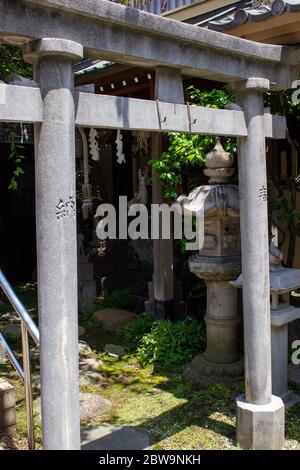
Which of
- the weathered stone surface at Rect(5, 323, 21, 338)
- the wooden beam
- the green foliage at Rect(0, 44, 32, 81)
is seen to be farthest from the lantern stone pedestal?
the green foliage at Rect(0, 44, 32, 81)

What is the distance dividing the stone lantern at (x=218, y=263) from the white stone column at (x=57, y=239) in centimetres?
274

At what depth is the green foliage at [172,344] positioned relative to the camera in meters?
6.39

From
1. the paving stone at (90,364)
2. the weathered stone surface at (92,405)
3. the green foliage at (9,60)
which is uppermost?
the green foliage at (9,60)

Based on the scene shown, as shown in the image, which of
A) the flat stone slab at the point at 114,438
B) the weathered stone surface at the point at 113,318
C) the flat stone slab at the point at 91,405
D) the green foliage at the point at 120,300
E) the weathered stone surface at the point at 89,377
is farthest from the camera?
the green foliage at the point at 120,300

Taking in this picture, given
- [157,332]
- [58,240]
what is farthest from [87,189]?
[58,240]

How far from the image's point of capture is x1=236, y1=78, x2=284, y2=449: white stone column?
4094mm

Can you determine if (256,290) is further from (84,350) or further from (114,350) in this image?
(84,350)

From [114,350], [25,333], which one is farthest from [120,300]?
[25,333]

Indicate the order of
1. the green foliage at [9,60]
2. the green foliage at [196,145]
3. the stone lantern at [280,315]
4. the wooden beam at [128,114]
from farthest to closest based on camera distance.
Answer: the green foliage at [9,60]
the green foliage at [196,145]
the stone lantern at [280,315]
the wooden beam at [128,114]

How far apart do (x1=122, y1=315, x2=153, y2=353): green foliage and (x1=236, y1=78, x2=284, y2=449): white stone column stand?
2.93 metres

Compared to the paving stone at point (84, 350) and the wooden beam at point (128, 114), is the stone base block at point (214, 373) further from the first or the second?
the wooden beam at point (128, 114)

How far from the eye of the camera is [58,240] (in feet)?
9.23

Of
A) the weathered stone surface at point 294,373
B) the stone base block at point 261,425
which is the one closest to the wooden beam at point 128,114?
the stone base block at point 261,425

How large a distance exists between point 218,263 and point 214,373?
120 centimetres
